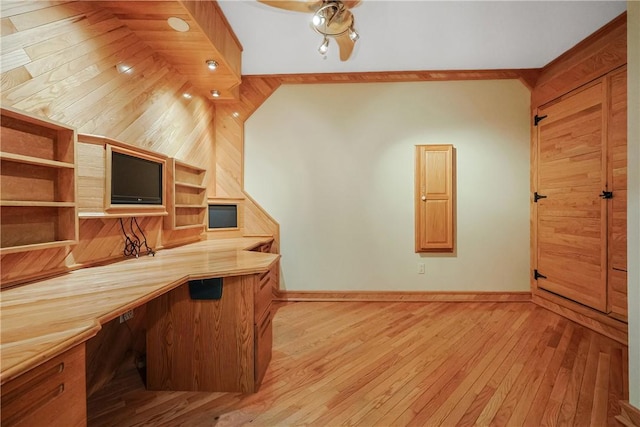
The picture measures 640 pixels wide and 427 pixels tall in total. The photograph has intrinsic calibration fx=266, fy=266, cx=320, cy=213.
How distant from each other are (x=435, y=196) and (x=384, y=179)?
0.63 meters

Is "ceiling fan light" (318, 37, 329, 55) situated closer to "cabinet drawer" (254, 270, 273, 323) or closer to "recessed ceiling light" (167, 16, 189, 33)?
"recessed ceiling light" (167, 16, 189, 33)

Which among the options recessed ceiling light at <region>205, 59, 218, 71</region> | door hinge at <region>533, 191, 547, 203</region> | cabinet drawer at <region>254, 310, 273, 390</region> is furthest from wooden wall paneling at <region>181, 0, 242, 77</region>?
door hinge at <region>533, 191, 547, 203</region>

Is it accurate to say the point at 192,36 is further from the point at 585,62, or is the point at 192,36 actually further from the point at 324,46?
the point at 585,62

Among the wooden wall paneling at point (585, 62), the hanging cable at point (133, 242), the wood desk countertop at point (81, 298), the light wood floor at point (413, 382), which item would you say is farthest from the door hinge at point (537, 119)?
the hanging cable at point (133, 242)

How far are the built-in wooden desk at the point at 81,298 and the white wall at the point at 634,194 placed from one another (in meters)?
2.04

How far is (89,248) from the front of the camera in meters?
1.65

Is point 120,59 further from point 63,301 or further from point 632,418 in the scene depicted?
point 632,418

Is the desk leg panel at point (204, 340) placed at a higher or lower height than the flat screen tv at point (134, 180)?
lower

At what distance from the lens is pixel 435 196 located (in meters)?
3.14

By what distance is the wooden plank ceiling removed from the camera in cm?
171

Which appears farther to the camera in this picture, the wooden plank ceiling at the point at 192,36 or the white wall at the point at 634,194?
the wooden plank ceiling at the point at 192,36

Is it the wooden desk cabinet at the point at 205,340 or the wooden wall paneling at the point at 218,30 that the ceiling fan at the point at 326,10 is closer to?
the wooden wall paneling at the point at 218,30

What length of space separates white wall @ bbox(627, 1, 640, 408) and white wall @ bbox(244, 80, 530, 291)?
68.4 inches

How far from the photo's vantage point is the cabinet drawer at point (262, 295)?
1.69m
